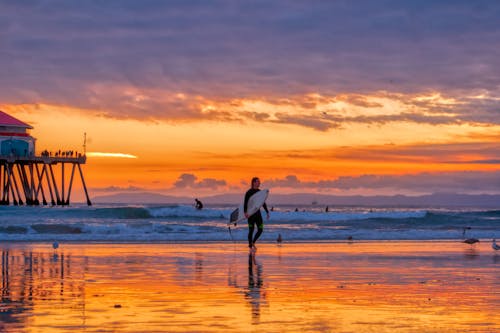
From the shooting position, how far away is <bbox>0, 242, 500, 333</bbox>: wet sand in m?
9.12

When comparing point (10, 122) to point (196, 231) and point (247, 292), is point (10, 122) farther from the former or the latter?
point (247, 292)

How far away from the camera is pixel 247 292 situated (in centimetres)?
1201

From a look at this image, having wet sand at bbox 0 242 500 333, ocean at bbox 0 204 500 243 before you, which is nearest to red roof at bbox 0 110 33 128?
ocean at bbox 0 204 500 243

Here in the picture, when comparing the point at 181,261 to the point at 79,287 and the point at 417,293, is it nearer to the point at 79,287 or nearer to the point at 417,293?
the point at 79,287

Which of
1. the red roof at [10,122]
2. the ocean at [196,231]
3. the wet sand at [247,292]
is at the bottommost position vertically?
the wet sand at [247,292]

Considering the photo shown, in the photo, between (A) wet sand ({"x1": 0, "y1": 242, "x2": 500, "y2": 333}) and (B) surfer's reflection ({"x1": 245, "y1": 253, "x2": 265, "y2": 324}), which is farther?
(B) surfer's reflection ({"x1": 245, "y1": 253, "x2": 265, "y2": 324})

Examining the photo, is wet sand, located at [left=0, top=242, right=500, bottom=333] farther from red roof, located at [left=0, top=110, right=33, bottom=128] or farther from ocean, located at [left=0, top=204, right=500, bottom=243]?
red roof, located at [left=0, top=110, right=33, bottom=128]

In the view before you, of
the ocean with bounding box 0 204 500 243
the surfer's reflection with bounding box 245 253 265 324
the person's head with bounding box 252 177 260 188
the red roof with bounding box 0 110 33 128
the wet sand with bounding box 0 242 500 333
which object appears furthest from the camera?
the red roof with bounding box 0 110 33 128

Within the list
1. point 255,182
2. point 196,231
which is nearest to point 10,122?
point 196,231

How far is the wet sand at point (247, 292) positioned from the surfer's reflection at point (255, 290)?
1cm

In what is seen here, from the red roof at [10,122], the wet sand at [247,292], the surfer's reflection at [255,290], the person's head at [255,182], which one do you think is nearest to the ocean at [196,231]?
the person's head at [255,182]

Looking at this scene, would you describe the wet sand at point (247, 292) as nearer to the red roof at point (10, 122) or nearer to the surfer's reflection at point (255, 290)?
the surfer's reflection at point (255, 290)

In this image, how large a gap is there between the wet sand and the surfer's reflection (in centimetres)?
1

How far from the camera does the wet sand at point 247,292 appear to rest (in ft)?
29.9
